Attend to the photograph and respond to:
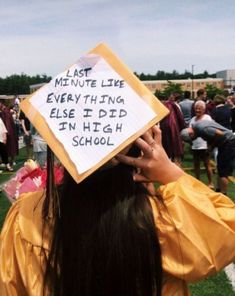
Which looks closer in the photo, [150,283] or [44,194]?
[150,283]

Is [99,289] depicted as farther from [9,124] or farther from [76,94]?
[9,124]

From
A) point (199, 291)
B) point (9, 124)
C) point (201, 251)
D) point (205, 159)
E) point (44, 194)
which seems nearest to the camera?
point (201, 251)

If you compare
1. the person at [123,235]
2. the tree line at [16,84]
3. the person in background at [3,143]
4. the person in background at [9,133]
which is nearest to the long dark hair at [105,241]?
the person at [123,235]

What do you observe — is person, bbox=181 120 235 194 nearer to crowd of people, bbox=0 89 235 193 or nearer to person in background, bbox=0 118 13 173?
crowd of people, bbox=0 89 235 193

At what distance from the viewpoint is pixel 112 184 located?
1.51m

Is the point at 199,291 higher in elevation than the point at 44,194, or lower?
lower

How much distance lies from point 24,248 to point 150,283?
1.28 ft

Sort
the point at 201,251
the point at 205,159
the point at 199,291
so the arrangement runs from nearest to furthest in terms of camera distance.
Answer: the point at 201,251 → the point at 199,291 → the point at 205,159

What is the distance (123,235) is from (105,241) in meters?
0.05

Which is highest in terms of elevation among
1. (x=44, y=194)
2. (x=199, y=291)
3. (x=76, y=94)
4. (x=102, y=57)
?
(x=102, y=57)

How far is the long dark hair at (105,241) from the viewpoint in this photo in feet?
4.91

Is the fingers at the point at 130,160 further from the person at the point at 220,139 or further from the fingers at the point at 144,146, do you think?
the person at the point at 220,139

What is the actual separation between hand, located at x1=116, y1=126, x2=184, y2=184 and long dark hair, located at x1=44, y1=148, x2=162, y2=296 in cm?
4

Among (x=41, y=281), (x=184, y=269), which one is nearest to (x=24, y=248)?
(x=41, y=281)
